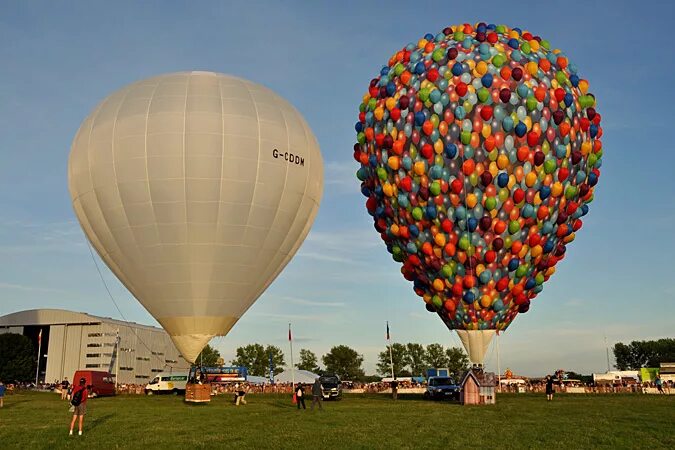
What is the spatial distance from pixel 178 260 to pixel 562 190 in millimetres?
17507

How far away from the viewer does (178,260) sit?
3231 cm

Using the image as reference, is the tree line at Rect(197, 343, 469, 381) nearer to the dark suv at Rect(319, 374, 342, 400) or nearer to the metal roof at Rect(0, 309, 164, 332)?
the metal roof at Rect(0, 309, 164, 332)

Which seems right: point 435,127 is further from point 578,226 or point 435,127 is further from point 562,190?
point 578,226

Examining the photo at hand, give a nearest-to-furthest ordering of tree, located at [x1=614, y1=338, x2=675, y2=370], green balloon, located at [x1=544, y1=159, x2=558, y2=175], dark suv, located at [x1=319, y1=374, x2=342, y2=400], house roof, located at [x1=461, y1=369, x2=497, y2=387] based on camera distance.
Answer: green balloon, located at [x1=544, y1=159, x2=558, y2=175], house roof, located at [x1=461, y1=369, x2=497, y2=387], dark suv, located at [x1=319, y1=374, x2=342, y2=400], tree, located at [x1=614, y1=338, x2=675, y2=370]

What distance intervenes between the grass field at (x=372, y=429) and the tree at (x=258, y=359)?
385 ft

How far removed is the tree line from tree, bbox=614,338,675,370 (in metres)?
31.3

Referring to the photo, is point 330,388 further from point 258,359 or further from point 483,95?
point 258,359

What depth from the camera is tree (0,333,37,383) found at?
83.8m

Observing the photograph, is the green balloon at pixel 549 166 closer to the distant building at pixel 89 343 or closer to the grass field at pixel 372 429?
the grass field at pixel 372 429

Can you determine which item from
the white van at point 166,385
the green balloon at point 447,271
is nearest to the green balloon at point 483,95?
the green balloon at point 447,271

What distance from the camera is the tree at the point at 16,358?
275ft

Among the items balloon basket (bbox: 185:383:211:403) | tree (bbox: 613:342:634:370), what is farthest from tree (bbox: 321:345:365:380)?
balloon basket (bbox: 185:383:211:403)

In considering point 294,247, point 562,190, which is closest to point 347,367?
point 294,247

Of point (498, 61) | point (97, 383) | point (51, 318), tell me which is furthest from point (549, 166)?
point (51, 318)
